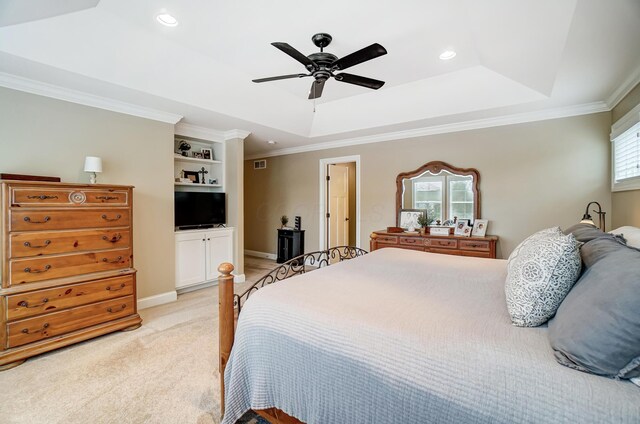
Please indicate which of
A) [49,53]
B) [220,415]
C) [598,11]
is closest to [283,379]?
[220,415]

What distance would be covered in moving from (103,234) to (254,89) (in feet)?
7.78

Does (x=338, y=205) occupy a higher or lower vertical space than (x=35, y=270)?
higher

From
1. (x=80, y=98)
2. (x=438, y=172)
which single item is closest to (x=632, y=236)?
(x=438, y=172)

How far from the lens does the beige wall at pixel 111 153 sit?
2.69m

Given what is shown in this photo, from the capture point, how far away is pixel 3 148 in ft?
8.54

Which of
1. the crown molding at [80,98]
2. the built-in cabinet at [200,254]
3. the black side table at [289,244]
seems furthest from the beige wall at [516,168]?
the crown molding at [80,98]

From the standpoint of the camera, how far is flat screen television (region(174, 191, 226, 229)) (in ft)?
13.4

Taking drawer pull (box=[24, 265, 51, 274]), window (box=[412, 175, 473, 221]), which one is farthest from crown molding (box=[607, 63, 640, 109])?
drawer pull (box=[24, 265, 51, 274])

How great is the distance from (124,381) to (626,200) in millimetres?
4744

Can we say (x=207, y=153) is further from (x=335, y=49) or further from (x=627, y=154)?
(x=627, y=154)

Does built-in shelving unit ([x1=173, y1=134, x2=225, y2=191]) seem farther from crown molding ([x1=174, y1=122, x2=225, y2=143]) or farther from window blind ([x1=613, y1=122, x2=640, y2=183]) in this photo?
window blind ([x1=613, y1=122, x2=640, y2=183])

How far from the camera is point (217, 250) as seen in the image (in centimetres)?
445

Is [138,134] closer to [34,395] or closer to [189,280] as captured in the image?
[189,280]

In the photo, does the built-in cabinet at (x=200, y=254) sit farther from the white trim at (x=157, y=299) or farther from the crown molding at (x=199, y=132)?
the crown molding at (x=199, y=132)
